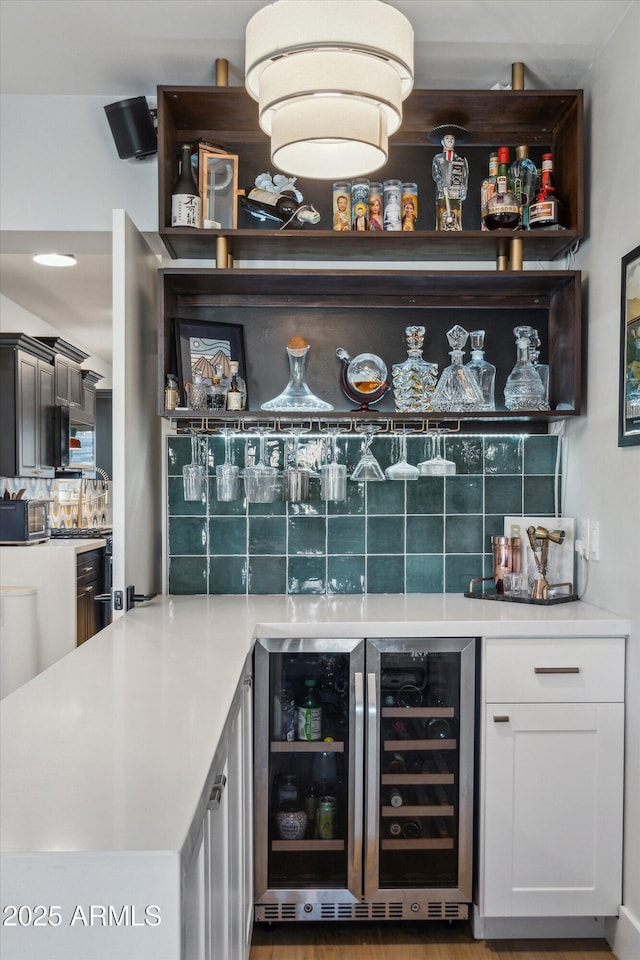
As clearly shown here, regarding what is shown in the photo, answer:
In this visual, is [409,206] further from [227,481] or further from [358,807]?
[358,807]

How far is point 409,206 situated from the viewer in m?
2.51

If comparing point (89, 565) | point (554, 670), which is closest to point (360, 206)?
point (554, 670)

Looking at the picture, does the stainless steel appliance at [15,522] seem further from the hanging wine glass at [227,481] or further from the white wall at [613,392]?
the white wall at [613,392]

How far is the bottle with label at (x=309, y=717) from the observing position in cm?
223

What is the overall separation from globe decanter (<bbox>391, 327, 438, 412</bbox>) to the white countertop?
67 cm

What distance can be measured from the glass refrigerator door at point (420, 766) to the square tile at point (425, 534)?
0.58 meters

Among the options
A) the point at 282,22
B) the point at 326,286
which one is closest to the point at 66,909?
the point at 282,22

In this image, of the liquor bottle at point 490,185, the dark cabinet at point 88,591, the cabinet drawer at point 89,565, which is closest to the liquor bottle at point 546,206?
the liquor bottle at point 490,185

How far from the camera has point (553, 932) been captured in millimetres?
2182

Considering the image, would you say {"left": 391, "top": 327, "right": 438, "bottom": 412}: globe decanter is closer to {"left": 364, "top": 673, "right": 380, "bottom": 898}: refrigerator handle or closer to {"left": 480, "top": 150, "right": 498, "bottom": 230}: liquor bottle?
{"left": 480, "top": 150, "right": 498, "bottom": 230}: liquor bottle

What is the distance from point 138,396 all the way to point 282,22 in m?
1.20

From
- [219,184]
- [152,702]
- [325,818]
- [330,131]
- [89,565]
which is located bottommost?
[325,818]

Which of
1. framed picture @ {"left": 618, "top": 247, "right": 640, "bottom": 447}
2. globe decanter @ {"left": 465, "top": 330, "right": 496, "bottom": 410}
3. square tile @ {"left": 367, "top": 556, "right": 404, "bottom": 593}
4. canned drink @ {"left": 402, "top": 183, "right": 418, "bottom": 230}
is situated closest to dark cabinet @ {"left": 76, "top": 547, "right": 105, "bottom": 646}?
square tile @ {"left": 367, "top": 556, "right": 404, "bottom": 593}

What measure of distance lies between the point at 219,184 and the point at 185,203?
0.18m
